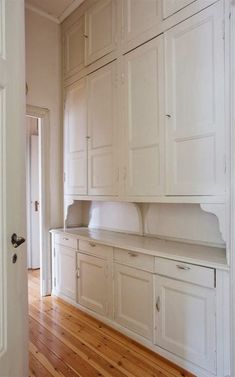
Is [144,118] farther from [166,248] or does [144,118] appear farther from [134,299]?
[134,299]

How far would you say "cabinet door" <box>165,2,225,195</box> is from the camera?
1724 millimetres

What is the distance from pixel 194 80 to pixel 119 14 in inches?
45.2

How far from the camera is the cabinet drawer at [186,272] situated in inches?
66.4

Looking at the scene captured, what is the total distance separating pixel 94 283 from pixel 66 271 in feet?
1.86

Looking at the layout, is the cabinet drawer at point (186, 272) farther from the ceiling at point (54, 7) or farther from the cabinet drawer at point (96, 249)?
the ceiling at point (54, 7)

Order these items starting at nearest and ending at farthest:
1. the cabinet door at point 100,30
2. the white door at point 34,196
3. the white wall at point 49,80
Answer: the cabinet door at point 100,30, the white wall at point 49,80, the white door at point 34,196

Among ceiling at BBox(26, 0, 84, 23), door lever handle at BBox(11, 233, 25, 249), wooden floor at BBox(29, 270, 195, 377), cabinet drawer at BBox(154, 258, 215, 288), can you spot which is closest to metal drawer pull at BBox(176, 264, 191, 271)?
cabinet drawer at BBox(154, 258, 215, 288)

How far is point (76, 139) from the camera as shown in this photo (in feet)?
10.3

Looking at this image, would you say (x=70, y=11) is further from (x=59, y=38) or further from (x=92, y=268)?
(x=92, y=268)

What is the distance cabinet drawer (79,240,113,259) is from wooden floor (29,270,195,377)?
0.65m

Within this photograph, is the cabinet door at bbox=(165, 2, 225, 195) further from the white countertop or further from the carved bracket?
the white countertop

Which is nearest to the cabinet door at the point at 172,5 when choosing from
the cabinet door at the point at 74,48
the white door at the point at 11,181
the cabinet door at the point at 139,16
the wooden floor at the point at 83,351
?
the cabinet door at the point at 139,16

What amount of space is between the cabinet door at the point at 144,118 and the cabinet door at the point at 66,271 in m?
1.13

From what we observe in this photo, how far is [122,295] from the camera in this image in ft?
7.63
